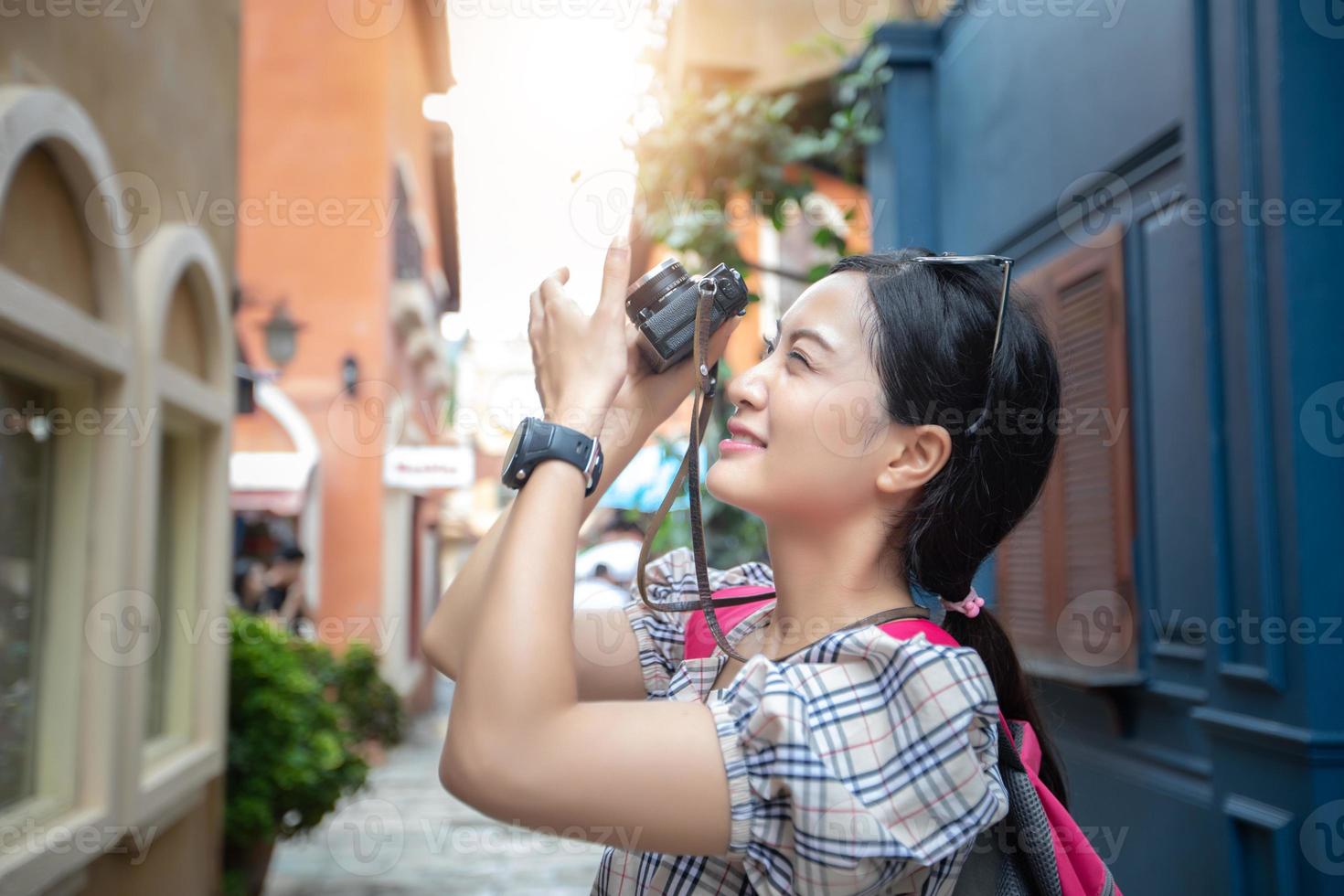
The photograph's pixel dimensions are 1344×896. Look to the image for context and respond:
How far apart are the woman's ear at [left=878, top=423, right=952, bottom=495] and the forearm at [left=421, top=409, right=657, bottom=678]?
1.10 ft

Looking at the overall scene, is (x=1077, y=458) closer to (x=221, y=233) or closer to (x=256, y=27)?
(x=221, y=233)

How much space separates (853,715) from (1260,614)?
5.11 ft

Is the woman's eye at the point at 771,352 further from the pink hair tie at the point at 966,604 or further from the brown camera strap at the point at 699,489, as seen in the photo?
the pink hair tie at the point at 966,604

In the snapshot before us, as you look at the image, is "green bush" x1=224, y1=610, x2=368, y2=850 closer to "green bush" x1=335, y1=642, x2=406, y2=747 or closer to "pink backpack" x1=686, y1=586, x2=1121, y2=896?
A: "green bush" x1=335, y1=642, x2=406, y2=747

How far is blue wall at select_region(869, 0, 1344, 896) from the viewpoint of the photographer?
2.24m

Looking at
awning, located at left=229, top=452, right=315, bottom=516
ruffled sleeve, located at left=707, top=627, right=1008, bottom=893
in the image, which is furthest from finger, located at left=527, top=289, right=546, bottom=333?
awning, located at left=229, top=452, right=315, bottom=516

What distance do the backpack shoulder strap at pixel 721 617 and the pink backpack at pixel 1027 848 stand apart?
32 cm

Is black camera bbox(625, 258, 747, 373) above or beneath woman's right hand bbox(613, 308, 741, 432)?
above

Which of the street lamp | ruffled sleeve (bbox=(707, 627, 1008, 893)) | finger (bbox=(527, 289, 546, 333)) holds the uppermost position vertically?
the street lamp

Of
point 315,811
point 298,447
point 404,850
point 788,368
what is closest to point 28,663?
point 315,811

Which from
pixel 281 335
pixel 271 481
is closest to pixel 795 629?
pixel 281 335

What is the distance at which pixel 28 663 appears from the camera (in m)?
3.24

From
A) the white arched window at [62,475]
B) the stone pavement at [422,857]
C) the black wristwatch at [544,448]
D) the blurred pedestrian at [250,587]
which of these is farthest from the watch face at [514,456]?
the blurred pedestrian at [250,587]

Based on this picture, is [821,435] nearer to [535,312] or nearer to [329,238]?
[535,312]
